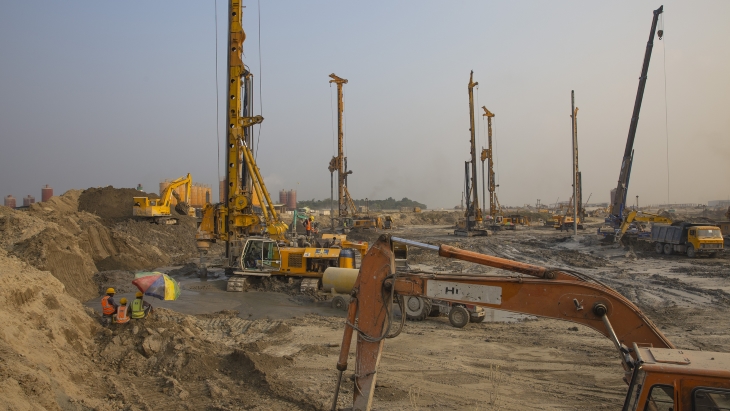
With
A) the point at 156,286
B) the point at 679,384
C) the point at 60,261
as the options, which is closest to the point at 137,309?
the point at 156,286

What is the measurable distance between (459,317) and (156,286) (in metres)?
7.42

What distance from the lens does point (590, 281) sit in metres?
5.81

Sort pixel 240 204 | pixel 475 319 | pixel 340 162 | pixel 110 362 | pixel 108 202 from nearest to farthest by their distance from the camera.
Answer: pixel 110 362
pixel 475 319
pixel 240 204
pixel 108 202
pixel 340 162

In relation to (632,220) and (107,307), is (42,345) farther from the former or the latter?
(632,220)

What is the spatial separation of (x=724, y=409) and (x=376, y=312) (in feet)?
10.8

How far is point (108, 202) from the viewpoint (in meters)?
41.7

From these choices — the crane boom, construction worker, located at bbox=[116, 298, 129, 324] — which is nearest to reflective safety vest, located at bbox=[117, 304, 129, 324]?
construction worker, located at bbox=[116, 298, 129, 324]

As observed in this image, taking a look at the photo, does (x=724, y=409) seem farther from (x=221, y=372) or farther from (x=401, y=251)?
(x=401, y=251)

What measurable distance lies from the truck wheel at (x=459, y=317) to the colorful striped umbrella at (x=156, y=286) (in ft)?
22.7

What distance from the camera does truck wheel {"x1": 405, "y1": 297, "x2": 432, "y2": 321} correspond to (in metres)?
13.8

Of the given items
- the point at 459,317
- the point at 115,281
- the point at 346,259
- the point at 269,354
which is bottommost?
the point at 269,354

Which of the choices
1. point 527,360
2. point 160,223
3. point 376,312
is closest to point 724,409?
point 376,312

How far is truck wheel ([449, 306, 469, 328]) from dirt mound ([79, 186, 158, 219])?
34.0 meters

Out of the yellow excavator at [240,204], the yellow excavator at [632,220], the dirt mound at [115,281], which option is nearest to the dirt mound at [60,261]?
the dirt mound at [115,281]
